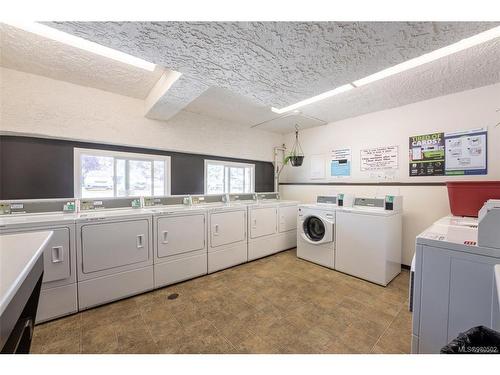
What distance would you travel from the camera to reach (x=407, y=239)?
2867 mm

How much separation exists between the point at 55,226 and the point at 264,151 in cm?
353

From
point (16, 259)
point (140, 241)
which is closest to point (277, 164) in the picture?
point (140, 241)

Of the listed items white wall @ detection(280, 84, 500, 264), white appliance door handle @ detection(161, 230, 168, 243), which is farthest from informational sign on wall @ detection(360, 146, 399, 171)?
white appliance door handle @ detection(161, 230, 168, 243)

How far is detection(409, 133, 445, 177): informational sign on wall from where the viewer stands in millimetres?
2598

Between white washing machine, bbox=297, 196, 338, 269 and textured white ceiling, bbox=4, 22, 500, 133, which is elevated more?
textured white ceiling, bbox=4, 22, 500, 133

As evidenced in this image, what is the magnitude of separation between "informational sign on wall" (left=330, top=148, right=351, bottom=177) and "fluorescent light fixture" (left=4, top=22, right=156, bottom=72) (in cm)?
317

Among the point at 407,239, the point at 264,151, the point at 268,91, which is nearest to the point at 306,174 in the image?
the point at 264,151

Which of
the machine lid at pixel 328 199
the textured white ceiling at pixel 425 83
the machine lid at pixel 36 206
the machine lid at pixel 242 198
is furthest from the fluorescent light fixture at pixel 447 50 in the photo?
the machine lid at pixel 36 206

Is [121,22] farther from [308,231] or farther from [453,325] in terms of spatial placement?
[308,231]

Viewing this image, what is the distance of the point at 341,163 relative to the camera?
3.60 m

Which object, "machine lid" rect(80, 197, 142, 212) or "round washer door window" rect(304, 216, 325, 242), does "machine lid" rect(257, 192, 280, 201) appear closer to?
"round washer door window" rect(304, 216, 325, 242)

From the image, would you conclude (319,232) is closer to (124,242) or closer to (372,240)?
(372,240)

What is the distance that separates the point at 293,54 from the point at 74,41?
179 centimetres

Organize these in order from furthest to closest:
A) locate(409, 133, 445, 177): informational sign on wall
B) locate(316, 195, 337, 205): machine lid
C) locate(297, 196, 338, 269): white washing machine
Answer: locate(316, 195, 337, 205): machine lid < locate(297, 196, 338, 269): white washing machine < locate(409, 133, 445, 177): informational sign on wall
